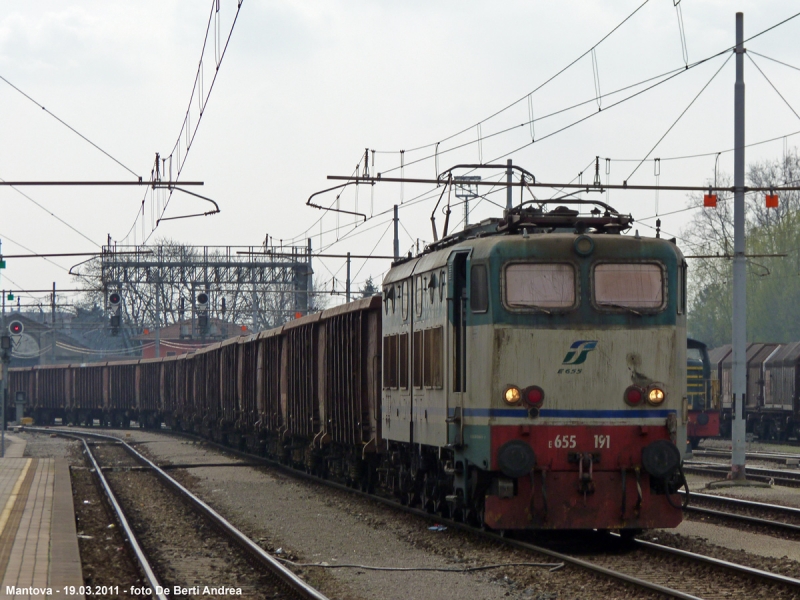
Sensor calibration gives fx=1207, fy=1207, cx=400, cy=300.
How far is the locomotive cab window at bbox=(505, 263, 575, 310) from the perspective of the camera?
1228cm

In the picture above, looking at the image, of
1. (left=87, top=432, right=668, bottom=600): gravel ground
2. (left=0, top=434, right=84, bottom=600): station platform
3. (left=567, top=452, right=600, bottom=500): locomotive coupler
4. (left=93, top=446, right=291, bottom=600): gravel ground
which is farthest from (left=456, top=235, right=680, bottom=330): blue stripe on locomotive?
(left=0, top=434, right=84, bottom=600): station platform

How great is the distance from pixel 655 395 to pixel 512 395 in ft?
4.88

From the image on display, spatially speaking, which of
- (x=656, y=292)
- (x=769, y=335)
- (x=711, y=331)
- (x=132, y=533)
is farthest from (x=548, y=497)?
(x=711, y=331)

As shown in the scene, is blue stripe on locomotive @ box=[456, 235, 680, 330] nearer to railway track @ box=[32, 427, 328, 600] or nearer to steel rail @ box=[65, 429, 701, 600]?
steel rail @ box=[65, 429, 701, 600]

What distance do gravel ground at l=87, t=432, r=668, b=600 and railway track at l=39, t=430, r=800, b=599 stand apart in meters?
0.13

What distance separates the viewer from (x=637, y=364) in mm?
12312

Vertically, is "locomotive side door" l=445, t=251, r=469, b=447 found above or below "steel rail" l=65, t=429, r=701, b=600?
above

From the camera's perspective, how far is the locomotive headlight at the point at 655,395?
12281 mm

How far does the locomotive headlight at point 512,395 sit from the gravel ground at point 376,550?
4.96ft

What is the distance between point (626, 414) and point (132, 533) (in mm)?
6208

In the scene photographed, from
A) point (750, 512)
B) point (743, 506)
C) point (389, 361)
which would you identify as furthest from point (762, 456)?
point (389, 361)

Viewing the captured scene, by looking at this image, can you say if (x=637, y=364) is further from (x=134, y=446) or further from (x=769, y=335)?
(x=769, y=335)

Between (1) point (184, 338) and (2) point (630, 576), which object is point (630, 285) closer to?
(2) point (630, 576)

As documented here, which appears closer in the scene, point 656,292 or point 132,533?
point 656,292
